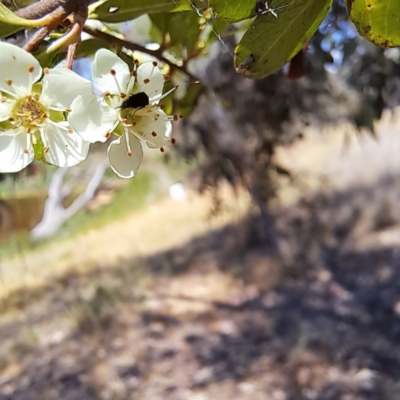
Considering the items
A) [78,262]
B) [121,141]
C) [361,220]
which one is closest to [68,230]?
[78,262]

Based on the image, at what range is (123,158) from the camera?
0.46m

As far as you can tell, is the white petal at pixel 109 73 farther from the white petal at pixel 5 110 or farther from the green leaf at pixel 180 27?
the green leaf at pixel 180 27

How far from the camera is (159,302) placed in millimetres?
2609

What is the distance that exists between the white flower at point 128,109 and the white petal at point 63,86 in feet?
0.07

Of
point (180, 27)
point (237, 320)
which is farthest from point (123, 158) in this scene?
point (237, 320)

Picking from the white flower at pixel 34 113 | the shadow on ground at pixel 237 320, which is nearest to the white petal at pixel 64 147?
the white flower at pixel 34 113

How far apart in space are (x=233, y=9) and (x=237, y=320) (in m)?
1.95

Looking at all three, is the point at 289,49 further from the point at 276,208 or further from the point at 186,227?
the point at 186,227

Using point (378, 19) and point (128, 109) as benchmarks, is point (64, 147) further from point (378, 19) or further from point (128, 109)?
point (378, 19)

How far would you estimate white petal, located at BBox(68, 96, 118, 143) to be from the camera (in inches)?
15.8

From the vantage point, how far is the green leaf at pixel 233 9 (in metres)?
0.42

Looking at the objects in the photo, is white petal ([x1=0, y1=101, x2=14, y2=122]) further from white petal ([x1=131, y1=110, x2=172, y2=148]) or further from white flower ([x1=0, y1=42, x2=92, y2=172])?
white petal ([x1=131, y1=110, x2=172, y2=148])

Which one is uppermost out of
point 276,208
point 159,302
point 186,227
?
point 159,302

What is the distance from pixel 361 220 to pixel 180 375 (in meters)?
1.76
